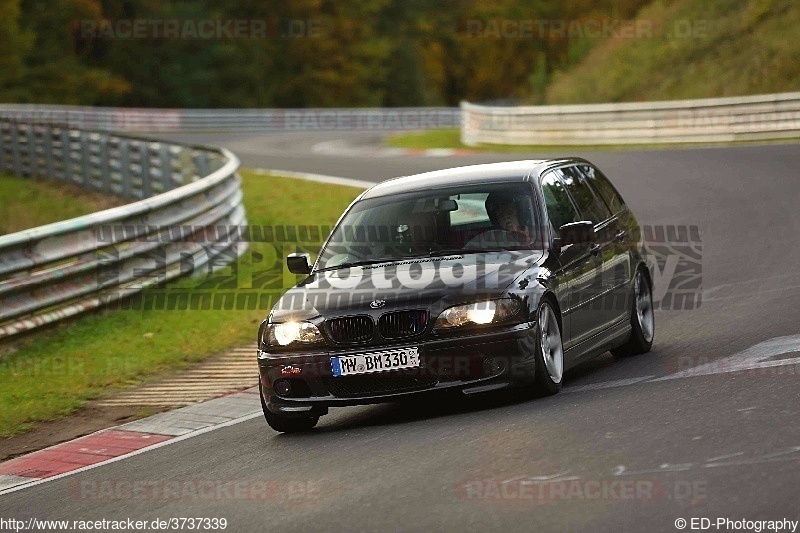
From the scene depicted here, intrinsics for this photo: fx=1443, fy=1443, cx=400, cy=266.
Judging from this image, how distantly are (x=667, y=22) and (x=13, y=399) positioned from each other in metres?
36.2

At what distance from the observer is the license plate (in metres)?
8.69

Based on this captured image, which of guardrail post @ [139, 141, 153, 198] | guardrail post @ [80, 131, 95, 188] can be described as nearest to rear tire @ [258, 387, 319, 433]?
guardrail post @ [139, 141, 153, 198]

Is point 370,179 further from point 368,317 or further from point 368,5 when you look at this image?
point 368,5

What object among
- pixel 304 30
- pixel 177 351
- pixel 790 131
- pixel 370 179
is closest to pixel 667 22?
pixel 790 131

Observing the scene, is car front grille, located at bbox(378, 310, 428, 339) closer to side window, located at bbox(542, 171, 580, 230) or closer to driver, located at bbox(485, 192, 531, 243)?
driver, located at bbox(485, 192, 531, 243)

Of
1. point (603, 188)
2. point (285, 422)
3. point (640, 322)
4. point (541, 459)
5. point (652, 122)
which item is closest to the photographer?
point (541, 459)

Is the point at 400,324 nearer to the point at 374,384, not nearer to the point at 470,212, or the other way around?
the point at 374,384

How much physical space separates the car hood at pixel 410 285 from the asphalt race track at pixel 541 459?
74cm

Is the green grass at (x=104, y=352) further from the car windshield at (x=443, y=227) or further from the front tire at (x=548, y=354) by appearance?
the front tire at (x=548, y=354)

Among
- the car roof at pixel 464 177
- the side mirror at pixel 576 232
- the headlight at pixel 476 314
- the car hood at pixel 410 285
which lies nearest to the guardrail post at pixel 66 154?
the car roof at pixel 464 177

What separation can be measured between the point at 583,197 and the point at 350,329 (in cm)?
281

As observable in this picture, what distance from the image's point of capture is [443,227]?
980 cm

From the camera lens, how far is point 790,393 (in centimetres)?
824

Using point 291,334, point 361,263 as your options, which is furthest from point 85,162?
point 291,334
